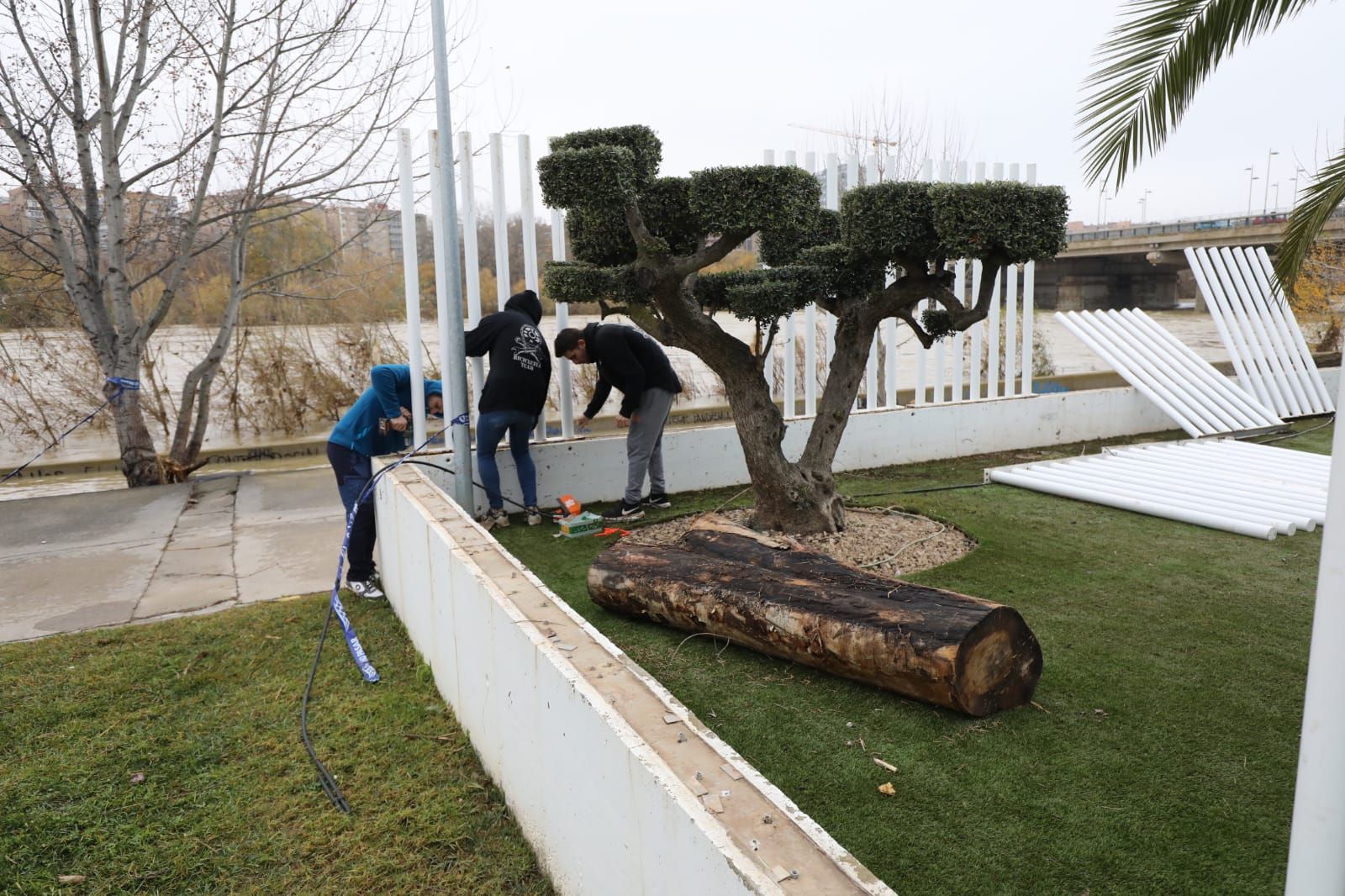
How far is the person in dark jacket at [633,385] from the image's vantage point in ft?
22.6

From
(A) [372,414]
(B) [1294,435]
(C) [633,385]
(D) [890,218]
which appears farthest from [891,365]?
(A) [372,414]

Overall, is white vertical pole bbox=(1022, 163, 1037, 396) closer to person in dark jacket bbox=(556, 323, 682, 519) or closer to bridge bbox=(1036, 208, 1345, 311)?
person in dark jacket bbox=(556, 323, 682, 519)

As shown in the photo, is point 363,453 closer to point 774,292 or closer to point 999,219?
point 774,292

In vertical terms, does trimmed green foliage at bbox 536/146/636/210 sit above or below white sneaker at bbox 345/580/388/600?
above

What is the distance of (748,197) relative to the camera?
16.5 feet

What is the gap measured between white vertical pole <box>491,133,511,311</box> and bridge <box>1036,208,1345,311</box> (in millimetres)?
23020

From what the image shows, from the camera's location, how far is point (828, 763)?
336 centimetres

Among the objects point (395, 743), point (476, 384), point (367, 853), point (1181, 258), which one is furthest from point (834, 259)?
point (1181, 258)

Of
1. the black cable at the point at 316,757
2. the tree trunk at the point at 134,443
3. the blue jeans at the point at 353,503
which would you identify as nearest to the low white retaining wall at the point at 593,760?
the black cable at the point at 316,757

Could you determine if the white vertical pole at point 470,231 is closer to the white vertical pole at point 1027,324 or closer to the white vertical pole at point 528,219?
the white vertical pole at point 528,219

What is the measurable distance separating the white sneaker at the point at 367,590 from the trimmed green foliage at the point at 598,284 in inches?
92.2

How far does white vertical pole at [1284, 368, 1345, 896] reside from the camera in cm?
139

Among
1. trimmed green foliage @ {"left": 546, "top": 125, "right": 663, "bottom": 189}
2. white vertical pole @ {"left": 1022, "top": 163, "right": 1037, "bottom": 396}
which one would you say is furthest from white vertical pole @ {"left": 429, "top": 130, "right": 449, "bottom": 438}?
white vertical pole @ {"left": 1022, "top": 163, "right": 1037, "bottom": 396}

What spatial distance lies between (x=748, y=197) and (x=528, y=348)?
2332 mm
